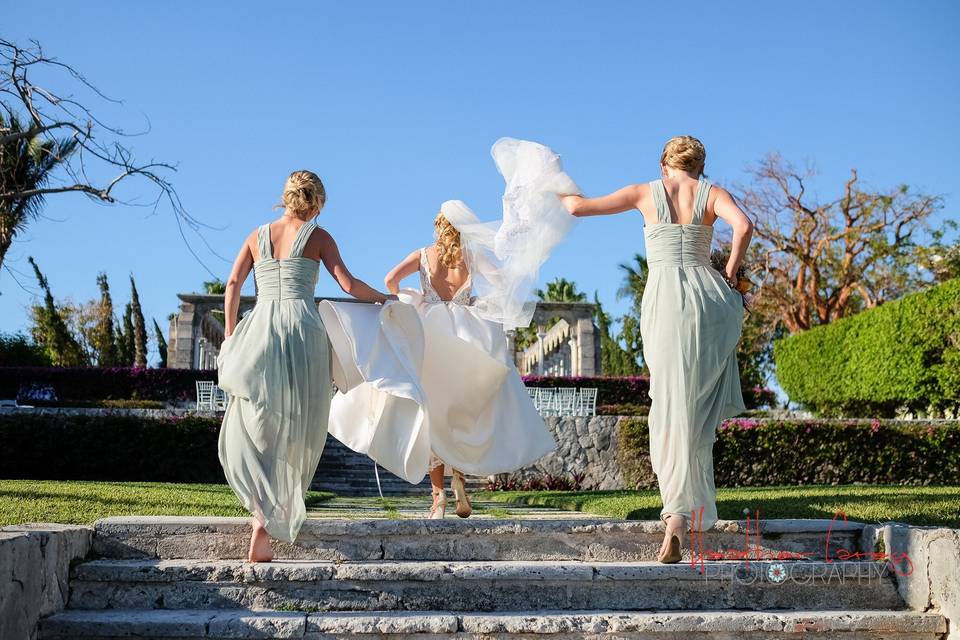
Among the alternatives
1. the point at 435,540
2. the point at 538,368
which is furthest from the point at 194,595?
the point at 538,368

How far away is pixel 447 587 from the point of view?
4.74m

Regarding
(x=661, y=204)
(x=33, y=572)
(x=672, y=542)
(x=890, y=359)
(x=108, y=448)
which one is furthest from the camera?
(x=890, y=359)

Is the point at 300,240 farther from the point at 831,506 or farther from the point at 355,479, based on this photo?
the point at 355,479

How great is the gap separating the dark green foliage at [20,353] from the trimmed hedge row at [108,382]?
8721 millimetres

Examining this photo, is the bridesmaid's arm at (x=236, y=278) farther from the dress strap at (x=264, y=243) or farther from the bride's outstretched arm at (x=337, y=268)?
the bride's outstretched arm at (x=337, y=268)

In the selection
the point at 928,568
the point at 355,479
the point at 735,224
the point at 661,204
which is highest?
the point at 661,204

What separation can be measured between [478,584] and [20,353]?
36982 millimetres

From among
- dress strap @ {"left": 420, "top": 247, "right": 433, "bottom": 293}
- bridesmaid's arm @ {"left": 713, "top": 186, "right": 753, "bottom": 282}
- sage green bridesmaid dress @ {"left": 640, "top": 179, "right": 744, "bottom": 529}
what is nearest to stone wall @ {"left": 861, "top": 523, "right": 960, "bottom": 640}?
sage green bridesmaid dress @ {"left": 640, "top": 179, "right": 744, "bottom": 529}

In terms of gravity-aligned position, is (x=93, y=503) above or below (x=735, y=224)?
below

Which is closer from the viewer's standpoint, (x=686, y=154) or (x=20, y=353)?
(x=686, y=154)

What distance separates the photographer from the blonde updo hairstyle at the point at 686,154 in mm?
5449

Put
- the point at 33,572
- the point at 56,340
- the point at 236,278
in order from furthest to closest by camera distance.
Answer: the point at 56,340
the point at 236,278
the point at 33,572

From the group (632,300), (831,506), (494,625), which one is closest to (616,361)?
(632,300)

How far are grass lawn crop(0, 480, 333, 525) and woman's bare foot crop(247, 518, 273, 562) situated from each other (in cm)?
152
